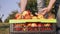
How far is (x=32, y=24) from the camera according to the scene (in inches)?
92.7

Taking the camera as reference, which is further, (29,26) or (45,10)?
(45,10)

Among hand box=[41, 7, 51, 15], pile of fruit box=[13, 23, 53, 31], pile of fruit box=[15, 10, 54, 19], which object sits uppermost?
hand box=[41, 7, 51, 15]

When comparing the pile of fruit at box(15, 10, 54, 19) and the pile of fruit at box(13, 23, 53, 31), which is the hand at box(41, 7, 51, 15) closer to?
the pile of fruit at box(15, 10, 54, 19)

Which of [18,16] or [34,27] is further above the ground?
[18,16]

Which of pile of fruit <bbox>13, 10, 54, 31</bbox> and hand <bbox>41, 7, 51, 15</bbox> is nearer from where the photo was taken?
pile of fruit <bbox>13, 10, 54, 31</bbox>

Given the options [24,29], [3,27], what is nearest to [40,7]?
[24,29]

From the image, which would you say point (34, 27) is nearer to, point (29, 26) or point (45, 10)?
point (29, 26)

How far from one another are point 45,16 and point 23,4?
1.18 feet

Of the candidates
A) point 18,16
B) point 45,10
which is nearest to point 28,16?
point 18,16

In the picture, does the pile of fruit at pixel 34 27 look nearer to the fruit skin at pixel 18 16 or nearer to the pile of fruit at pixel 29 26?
the pile of fruit at pixel 29 26

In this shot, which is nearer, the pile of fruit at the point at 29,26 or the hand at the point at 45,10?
the pile of fruit at the point at 29,26

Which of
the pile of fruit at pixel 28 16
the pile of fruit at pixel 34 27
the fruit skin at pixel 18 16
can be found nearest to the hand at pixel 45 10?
the pile of fruit at pixel 28 16

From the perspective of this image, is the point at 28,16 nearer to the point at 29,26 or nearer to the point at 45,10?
the point at 29,26

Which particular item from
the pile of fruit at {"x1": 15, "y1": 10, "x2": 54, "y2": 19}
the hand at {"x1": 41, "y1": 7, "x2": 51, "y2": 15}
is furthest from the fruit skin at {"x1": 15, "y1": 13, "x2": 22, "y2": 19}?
the hand at {"x1": 41, "y1": 7, "x2": 51, "y2": 15}
